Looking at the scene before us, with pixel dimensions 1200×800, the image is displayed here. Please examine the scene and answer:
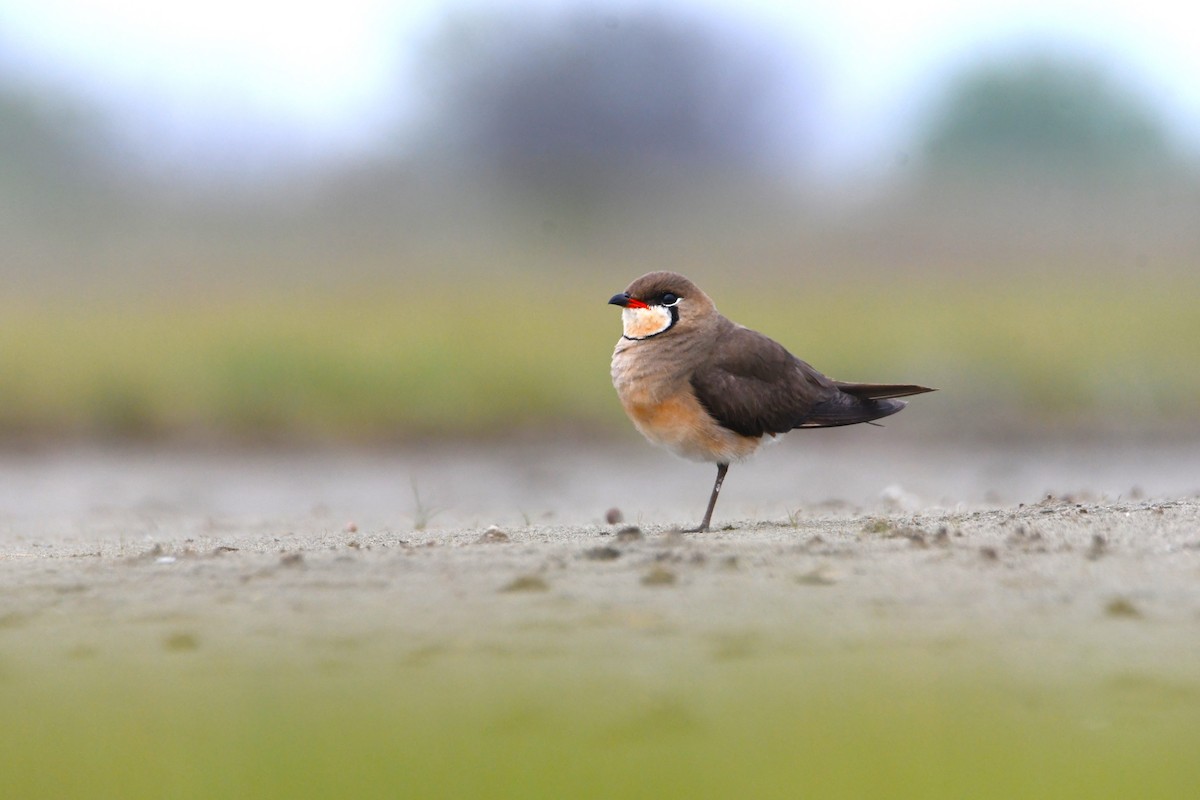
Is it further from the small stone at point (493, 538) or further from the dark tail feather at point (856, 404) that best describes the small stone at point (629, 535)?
the dark tail feather at point (856, 404)

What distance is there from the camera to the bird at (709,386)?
5.82 metres

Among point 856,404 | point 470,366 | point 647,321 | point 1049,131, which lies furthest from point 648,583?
point 1049,131

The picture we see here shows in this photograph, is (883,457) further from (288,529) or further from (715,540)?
(715,540)

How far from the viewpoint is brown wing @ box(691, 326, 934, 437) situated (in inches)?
230

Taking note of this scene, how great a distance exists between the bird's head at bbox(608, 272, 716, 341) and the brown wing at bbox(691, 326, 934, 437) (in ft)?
0.61

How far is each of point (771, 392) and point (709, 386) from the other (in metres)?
0.32

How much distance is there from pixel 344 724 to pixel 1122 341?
11.2 m

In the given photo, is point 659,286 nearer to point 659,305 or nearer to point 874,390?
point 659,305

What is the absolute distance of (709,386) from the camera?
5812 millimetres

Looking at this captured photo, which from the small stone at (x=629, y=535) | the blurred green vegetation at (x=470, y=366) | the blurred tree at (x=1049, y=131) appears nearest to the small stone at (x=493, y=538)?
the small stone at (x=629, y=535)

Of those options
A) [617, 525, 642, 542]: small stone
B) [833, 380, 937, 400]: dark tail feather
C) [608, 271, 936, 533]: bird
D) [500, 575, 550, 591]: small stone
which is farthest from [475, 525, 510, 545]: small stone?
[833, 380, 937, 400]: dark tail feather

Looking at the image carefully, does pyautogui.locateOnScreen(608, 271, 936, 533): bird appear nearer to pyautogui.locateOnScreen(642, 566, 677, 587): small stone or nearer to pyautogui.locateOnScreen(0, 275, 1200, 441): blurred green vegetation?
pyautogui.locateOnScreen(642, 566, 677, 587): small stone

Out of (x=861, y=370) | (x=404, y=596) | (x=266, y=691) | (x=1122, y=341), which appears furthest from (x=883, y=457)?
(x=266, y=691)

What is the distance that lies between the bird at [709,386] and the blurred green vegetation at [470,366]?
16.8ft
